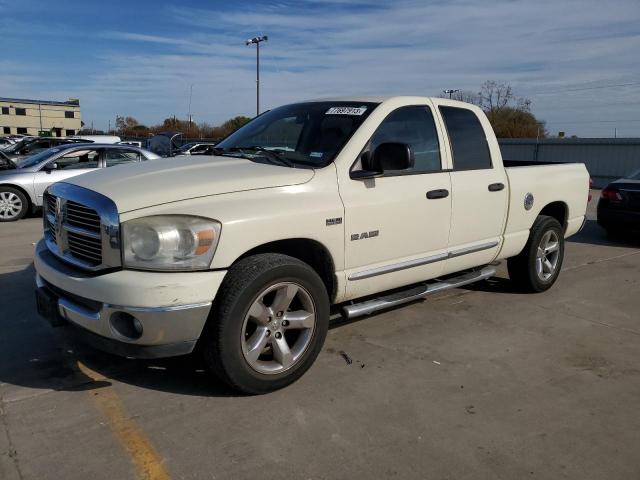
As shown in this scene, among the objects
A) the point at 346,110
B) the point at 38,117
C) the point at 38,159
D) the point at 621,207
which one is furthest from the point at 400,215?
the point at 38,117

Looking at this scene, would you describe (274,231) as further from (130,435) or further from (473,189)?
(473,189)

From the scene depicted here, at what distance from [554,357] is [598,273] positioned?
10.7ft

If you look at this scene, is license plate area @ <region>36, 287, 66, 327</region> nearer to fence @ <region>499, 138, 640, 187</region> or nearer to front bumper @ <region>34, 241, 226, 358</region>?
front bumper @ <region>34, 241, 226, 358</region>

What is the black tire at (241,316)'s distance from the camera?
320 centimetres

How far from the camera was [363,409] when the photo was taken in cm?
339

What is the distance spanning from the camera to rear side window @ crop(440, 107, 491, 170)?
477 centimetres

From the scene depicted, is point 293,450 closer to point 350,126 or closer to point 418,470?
point 418,470

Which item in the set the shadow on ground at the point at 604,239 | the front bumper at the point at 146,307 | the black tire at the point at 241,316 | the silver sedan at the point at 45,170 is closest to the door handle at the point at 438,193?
the black tire at the point at 241,316

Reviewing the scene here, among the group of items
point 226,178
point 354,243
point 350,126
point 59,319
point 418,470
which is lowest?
point 418,470

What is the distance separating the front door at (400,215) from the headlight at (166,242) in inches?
44.2

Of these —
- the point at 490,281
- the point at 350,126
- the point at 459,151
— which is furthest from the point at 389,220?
the point at 490,281

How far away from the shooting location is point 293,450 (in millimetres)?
2945

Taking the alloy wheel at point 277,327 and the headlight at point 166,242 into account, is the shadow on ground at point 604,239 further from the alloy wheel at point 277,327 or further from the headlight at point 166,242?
the headlight at point 166,242

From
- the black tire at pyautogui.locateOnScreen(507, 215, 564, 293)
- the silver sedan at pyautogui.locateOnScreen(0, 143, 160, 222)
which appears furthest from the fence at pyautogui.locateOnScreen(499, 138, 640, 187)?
the black tire at pyautogui.locateOnScreen(507, 215, 564, 293)
